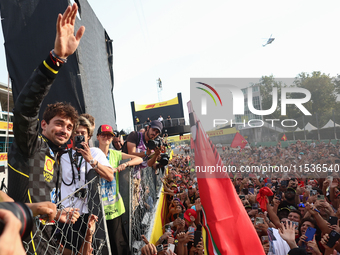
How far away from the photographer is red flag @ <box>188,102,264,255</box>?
2.10 metres

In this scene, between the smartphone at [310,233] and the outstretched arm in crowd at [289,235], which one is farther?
the smartphone at [310,233]

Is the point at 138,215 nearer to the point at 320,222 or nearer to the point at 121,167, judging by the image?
the point at 121,167

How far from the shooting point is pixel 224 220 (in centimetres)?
224

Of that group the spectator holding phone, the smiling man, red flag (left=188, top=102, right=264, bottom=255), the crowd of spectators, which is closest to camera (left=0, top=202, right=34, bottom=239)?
the smiling man

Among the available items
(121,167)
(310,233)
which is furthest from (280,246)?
(121,167)

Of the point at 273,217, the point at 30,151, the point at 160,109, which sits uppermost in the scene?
the point at 160,109

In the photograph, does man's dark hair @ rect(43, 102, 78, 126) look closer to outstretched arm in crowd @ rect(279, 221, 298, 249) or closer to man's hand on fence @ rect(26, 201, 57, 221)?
man's hand on fence @ rect(26, 201, 57, 221)

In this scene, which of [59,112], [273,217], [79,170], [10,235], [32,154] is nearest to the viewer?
[10,235]

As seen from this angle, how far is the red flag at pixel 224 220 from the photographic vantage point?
2.10m

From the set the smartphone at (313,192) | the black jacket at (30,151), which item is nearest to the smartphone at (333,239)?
the smartphone at (313,192)

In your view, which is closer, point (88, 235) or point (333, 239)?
point (88, 235)

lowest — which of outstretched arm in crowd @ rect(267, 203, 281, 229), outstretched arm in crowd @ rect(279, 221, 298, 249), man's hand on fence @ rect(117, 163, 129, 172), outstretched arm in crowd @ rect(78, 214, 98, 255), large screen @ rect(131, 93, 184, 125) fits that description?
outstretched arm in crowd @ rect(267, 203, 281, 229)

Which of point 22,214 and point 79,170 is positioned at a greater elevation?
point 22,214

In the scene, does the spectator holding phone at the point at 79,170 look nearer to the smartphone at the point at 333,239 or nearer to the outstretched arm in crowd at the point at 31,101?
the outstretched arm in crowd at the point at 31,101
